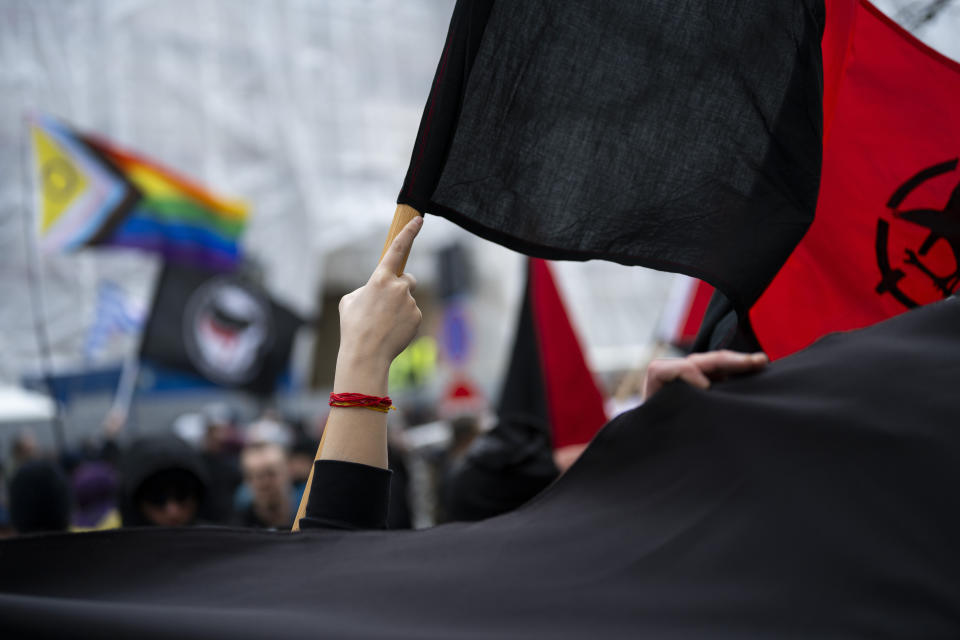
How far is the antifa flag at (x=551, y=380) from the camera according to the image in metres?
3.49

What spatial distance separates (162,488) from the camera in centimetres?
293

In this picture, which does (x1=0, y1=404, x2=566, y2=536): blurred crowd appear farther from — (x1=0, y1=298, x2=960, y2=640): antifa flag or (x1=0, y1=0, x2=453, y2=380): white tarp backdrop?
(x1=0, y1=0, x2=453, y2=380): white tarp backdrop

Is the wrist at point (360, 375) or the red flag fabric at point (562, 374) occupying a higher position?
the wrist at point (360, 375)

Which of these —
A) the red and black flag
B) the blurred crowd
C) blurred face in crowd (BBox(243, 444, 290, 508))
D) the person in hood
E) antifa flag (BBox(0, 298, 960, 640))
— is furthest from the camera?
blurred face in crowd (BBox(243, 444, 290, 508))

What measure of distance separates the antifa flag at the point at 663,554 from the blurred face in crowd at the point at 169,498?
7.15ft

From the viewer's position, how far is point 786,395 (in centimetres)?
100

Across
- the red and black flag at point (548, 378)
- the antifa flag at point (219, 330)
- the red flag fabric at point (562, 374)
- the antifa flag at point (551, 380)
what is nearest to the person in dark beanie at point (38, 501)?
the red and black flag at point (548, 378)

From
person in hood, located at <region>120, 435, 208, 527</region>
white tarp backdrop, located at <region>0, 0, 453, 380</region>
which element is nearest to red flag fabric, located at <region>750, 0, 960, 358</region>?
person in hood, located at <region>120, 435, 208, 527</region>

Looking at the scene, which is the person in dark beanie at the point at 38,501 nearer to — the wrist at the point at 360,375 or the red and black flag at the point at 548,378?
the red and black flag at the point at 548,378

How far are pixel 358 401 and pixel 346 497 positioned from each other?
12cm

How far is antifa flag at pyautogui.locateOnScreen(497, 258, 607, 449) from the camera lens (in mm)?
3492

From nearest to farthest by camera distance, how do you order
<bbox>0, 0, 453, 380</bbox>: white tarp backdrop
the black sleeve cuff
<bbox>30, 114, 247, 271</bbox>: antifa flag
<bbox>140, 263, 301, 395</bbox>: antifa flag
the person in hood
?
the black sleeve cuff
the person in hood
<bbox>140, 263, 301, 395</bbox>: antifa flag
<bbox>30, 114, 247, 271</bbox>: antifa flag
<bbox>0, 0, 453, 380</bbox>: white tarp backdrop

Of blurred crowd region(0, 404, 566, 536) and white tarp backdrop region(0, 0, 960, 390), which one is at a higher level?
white tarp backdrop region(0, 0, 960, 390)

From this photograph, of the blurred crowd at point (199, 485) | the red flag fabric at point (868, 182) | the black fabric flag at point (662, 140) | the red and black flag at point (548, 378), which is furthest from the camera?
the red and black flag at point (548, 378)
